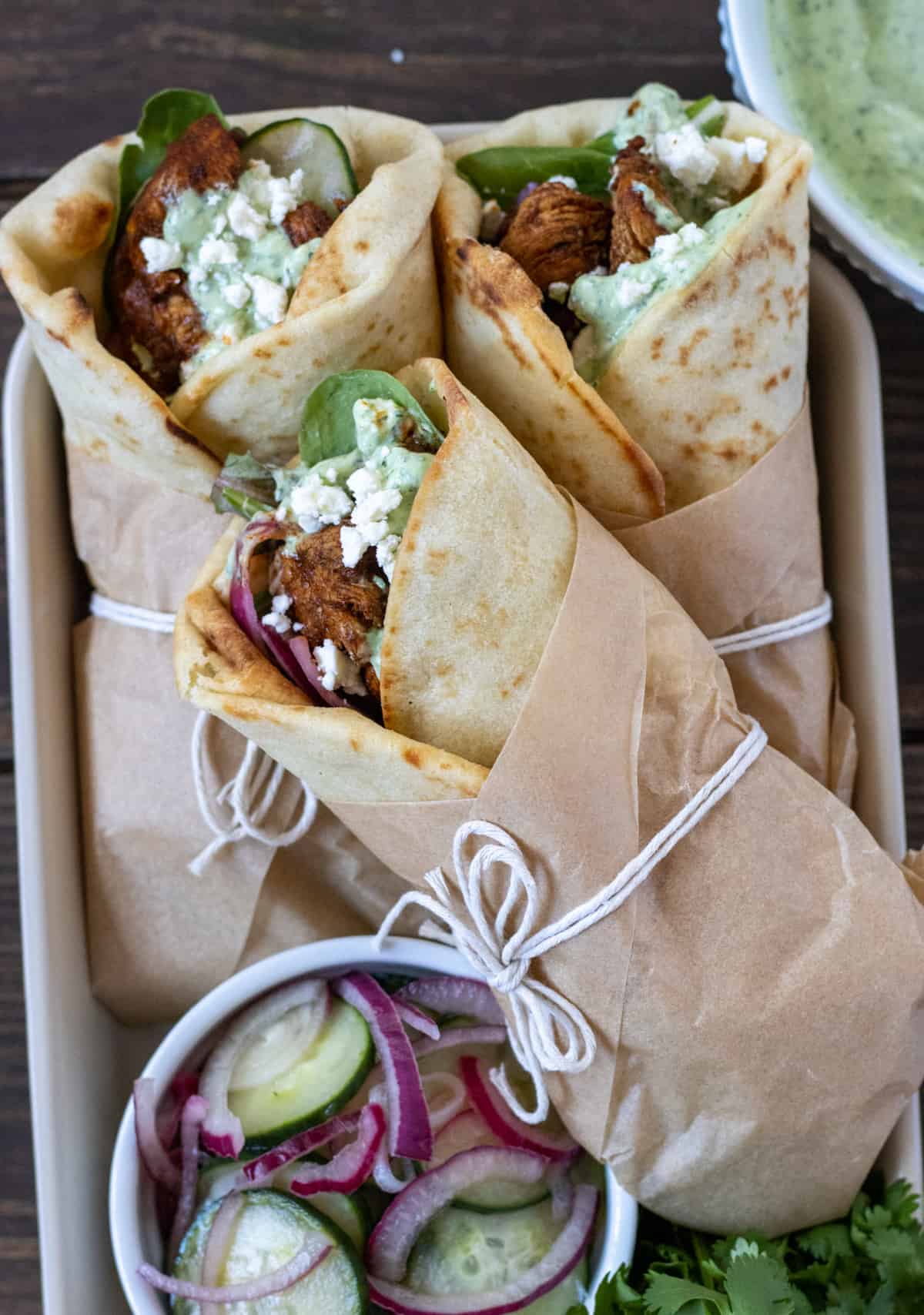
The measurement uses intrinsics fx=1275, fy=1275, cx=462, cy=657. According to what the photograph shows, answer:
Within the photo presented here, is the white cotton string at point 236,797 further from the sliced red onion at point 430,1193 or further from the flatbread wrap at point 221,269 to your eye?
the sliced red onion at point 430,1193

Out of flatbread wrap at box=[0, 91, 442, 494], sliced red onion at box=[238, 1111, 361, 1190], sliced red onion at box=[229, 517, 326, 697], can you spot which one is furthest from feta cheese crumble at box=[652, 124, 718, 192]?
sliced red onion at box=[238, 1111, 361, 1190]

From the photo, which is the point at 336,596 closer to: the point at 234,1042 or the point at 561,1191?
the point at 234,1042

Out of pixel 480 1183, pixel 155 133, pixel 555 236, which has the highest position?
pixel 155 133

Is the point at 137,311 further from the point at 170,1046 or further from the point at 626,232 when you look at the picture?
the point at 170,1046

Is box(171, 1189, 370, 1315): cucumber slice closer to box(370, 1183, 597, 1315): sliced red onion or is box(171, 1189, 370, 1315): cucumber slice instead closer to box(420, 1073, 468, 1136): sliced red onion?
box(370, 1183, 597, 1315): sliced red onion

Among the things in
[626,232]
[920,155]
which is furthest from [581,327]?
[920,155]

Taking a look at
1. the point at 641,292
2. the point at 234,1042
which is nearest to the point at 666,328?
the point at 641,292
